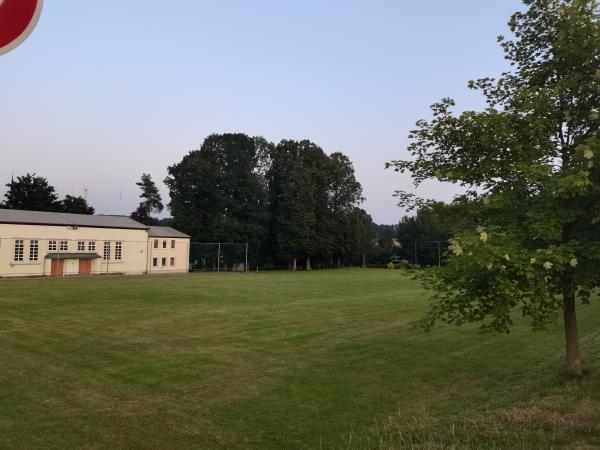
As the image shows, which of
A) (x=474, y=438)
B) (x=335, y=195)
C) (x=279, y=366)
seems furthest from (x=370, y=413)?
(x=335, y=195)

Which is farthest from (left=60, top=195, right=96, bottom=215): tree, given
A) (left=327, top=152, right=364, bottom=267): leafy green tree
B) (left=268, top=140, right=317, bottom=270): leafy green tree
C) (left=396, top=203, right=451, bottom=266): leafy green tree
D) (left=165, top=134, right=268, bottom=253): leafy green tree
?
(left=396, top=203, right=451, bottom=266): leafy green tree

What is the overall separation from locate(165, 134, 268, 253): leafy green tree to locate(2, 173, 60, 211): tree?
16918 mm

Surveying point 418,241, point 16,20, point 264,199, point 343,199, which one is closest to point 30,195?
point 264,199

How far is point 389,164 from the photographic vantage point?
29.9 feet

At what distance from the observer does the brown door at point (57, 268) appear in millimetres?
45156

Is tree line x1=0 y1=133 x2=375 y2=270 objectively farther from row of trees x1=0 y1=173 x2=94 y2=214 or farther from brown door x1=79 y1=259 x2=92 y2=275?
brown door x1=79 y1=259 x2=92 y2=275

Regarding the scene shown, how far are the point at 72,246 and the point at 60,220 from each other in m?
2.99

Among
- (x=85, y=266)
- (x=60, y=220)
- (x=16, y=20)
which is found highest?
(x=60, y=220)

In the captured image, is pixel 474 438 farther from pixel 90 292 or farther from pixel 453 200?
pixel 90 292

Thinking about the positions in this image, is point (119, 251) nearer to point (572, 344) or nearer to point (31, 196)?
point (31, 196)

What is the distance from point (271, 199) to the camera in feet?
249

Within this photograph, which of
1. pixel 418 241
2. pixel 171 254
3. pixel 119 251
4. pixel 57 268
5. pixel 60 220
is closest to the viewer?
pixel 57 268

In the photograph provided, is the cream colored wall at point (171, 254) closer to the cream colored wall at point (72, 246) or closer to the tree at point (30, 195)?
the cream colored wall at point (72, 246)

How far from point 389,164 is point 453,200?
57.9 inches
